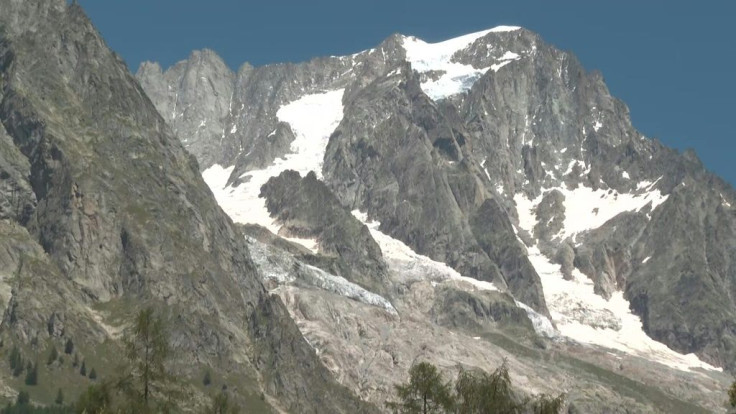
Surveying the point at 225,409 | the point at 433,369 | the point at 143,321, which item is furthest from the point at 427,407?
the point at 143,321

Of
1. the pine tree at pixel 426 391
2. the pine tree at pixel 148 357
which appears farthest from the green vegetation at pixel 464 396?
the pine tree at pixel 148 357

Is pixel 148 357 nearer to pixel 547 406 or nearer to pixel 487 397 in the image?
pixel 487 397

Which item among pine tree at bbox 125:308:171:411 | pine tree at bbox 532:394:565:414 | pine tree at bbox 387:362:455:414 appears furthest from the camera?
pine tree at bbox 387:362:455:414

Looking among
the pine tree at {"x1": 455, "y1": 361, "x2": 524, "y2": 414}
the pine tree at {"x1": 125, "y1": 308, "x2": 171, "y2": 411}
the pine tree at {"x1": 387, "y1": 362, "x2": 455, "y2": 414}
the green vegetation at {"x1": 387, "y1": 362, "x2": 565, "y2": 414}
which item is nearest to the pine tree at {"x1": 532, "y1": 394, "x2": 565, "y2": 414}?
the green vegetation at {"x1": 387, "y1": 362, "x2": 565, "y2": 414}

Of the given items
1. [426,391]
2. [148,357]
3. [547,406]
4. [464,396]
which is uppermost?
[547,406]

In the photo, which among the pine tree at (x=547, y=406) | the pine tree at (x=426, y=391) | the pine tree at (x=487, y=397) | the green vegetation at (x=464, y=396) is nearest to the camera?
the pine tree at (x=487, y=397)

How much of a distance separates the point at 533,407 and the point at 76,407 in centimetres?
4532

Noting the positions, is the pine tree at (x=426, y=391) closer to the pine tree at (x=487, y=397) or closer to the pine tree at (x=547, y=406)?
the pine tree at (x=487, y=397)

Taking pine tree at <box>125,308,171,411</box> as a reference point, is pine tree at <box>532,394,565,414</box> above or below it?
above

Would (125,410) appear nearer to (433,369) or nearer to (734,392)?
→ (433,369)

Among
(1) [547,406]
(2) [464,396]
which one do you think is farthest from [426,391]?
(1) [547,406]

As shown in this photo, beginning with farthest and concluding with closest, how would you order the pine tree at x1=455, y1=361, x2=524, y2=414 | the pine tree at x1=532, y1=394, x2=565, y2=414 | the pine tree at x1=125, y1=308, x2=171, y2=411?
the pine tree at x1=532, y1=394, x2=565, y2=414, the pine tree at x1=455, y1=361, x2=524, y2=414, the pine tree at x1=125, y1=308, x2=171, y2=411

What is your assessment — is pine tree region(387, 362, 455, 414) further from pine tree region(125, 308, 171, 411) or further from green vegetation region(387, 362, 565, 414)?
pine tree region(125, 308, 171, 411)

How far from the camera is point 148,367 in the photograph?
10431 cm
